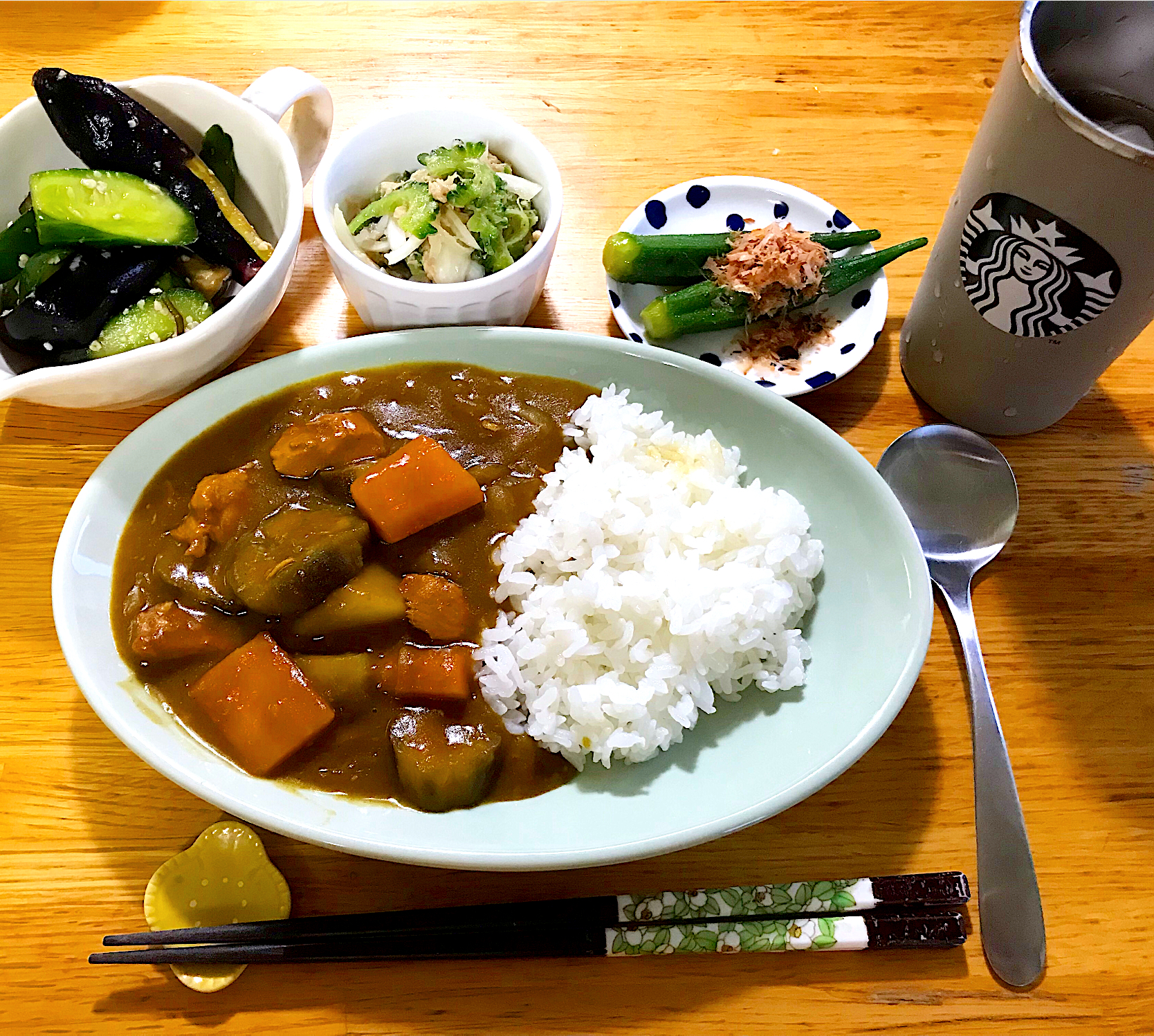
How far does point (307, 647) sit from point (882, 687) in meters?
1.16

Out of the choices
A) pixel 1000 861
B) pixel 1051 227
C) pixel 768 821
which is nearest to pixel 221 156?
pixel 1051 227

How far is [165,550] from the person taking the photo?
1862 millimetres

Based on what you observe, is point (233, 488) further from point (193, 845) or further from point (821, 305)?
point (821, 305)

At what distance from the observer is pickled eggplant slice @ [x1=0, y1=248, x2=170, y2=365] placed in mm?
1908

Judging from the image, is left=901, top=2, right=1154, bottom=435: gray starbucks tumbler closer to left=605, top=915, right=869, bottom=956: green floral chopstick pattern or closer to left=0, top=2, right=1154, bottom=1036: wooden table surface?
left=0, top=2, right=1154, bottom=1036: wooden table surface

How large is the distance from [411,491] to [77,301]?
0.86 metres

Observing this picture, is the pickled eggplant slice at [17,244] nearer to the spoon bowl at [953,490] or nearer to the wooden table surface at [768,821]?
the wooden table surface at [768,821]

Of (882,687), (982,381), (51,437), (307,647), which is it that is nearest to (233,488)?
(307,647)

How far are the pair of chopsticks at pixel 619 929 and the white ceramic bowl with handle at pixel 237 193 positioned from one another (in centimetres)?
111

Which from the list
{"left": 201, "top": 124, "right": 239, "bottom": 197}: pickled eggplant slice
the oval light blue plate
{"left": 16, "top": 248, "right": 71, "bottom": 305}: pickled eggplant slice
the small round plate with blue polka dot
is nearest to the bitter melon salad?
the oval light blue plate

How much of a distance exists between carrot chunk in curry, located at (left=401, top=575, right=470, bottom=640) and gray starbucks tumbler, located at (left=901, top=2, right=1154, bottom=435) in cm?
136

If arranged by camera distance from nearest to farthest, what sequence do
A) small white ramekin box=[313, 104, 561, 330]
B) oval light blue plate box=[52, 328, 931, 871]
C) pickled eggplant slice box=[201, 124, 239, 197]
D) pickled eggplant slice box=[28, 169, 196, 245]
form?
oval light blue plate box=[52, 328, 931, 871] → pickled eggplant slice box=[28, 169, 196, 245] → small white ramekin box=[313, 104, 561, 330] → pickled eggplant slice box=[201, 124, 239, 197]

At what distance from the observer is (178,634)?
69.8 inches

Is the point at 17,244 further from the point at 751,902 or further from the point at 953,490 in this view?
the point at 953,490
